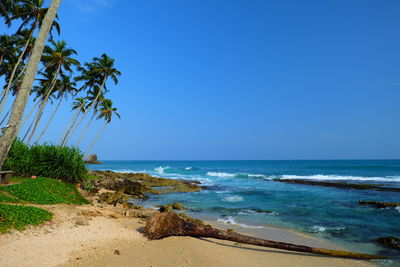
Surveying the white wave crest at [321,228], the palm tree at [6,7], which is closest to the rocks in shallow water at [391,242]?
the white wave crest at [321,228]

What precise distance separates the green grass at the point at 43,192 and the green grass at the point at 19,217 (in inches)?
70.3

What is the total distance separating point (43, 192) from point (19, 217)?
3.40m

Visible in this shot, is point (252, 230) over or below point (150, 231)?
below

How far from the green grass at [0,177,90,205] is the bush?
6.07 ft

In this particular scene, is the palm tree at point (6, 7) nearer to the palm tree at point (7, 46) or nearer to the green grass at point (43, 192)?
the palm tree at point (7, 46)

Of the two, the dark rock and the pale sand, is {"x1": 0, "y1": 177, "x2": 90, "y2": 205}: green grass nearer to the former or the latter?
the pale sand

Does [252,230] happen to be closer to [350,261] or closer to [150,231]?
[350,261]

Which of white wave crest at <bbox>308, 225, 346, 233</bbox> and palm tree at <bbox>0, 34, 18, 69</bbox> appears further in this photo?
palm tree at <bbox>0, 34, 18, 69</bbox>

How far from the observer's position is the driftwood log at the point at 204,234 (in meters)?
6.67

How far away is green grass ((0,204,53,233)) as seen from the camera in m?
6.25

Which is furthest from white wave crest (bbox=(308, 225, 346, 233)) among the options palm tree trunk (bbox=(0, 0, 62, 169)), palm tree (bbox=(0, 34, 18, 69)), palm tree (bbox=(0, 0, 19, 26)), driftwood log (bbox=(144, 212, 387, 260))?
palm tree (bbox=(0, 34, 18, 69))

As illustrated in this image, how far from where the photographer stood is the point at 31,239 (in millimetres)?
5930

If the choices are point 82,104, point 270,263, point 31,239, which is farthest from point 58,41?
point 270,263

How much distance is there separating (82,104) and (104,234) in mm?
28292
